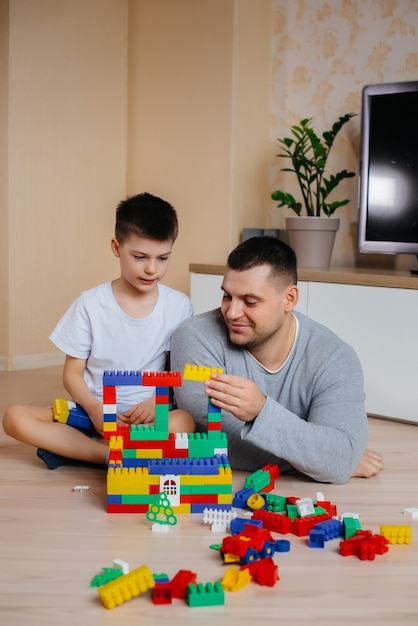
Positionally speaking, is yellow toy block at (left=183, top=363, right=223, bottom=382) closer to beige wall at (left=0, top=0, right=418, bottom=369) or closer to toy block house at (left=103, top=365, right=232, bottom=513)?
toy block house at (left=103, top=365, right=232, bottom=513)

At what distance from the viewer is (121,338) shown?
2154 mm

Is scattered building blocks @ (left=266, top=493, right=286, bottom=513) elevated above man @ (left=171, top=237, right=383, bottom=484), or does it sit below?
below

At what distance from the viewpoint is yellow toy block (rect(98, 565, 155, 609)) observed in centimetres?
132

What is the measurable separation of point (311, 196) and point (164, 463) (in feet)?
6.43

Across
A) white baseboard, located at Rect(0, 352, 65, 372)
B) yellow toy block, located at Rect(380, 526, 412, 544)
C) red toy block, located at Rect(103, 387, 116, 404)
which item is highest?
red toy block, located at Rect(103, 387, 116, 404)

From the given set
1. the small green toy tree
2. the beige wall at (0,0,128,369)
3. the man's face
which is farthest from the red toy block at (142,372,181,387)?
the beige wall at (0,0,128,369)

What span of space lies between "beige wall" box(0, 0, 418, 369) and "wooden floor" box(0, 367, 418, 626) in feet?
5.64

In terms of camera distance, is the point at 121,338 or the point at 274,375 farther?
the point at 121,338

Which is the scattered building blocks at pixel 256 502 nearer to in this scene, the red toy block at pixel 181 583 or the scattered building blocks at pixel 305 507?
the scattered building blocks at pixel 305 507

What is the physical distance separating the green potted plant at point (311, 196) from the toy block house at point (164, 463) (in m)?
1.58

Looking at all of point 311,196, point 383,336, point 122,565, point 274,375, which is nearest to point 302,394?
point 274,375

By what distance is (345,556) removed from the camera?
1.56 m

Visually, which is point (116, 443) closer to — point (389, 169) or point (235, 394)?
point (235, 394)

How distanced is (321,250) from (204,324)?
1.32 metres
